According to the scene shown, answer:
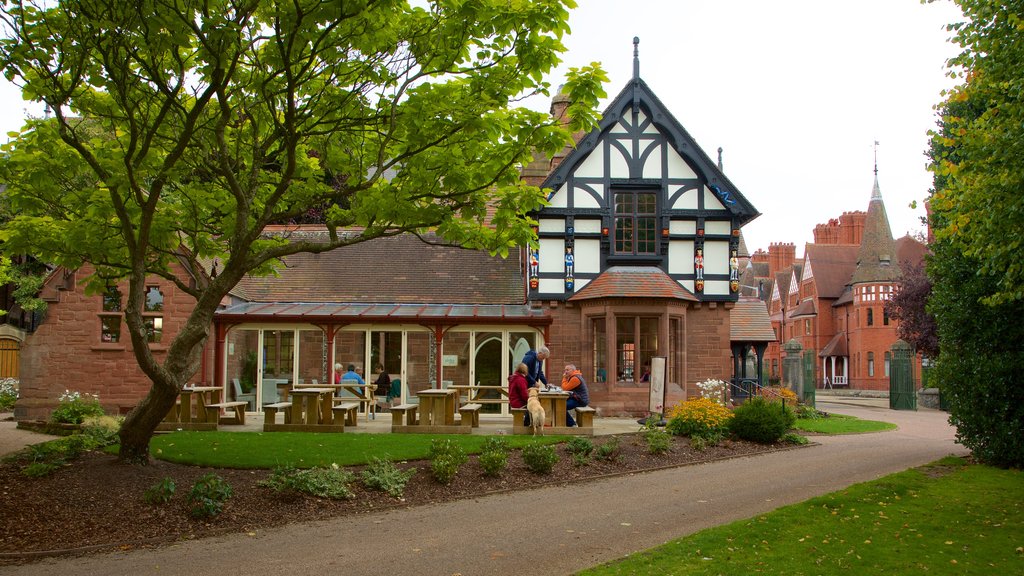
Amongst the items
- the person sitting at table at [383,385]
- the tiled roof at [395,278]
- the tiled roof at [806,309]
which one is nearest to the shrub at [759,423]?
the person sitting at table at [383,385]

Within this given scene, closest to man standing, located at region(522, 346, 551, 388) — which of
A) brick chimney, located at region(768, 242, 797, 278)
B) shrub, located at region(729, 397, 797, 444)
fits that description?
shrub, located at region(729, 397, 797, 444)

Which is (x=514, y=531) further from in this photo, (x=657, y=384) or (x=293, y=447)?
(x=657, y=384)

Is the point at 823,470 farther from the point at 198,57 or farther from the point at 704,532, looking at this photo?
the point at 198,57

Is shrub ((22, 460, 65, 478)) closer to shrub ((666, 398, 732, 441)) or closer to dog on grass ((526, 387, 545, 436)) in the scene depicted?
dog on grass ((526, 387, 545, 436))

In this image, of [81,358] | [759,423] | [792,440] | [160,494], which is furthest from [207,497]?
[81,358]

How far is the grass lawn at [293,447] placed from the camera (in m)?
11.9

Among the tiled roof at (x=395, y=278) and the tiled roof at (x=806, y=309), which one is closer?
the tiled roof at (x=395, y=278)

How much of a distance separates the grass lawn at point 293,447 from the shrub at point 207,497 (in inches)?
61.6

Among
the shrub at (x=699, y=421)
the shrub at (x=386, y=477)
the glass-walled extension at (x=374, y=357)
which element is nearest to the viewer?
the shrub at (x=386, y=477)

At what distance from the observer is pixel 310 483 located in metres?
10.1

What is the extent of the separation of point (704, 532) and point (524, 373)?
25.3ft

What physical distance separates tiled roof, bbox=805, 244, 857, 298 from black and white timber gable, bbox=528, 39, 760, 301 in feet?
142

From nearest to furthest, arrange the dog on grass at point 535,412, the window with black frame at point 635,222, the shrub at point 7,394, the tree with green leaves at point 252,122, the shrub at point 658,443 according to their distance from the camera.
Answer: the tree with green leaves at point 252,122, the shrub at point 658,443, the dog on grass at point 535,412, the window with black frame at point 635,222, the shrub at point 7,394

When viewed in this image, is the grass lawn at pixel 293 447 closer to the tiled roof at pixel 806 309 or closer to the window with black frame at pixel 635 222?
the window with black frame at pixel 635 222
